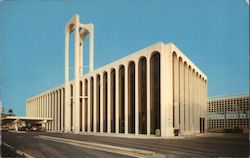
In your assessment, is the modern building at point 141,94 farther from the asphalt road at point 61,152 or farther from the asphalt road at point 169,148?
the asphalt road at point 61,152

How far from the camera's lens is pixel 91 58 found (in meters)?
64.6

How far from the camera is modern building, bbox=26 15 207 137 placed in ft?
117

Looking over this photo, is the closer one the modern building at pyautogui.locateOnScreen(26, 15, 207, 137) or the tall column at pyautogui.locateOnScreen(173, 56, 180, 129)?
the modern building at pyautogui.locateOnScreen(26, 15, 207, 137)

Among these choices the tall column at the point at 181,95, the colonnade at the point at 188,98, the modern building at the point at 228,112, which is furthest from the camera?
the modern building at the point at 228,112

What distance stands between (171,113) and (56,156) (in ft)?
74.6

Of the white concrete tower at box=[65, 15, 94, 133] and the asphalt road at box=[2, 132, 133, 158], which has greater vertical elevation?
the white concrete tower at box=[65, 15, 94, 133]

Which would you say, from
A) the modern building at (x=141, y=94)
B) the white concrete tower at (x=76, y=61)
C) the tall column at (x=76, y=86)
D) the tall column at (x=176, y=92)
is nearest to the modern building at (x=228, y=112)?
the modern building at (x=141, y=94)

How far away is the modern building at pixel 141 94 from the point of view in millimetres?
35594

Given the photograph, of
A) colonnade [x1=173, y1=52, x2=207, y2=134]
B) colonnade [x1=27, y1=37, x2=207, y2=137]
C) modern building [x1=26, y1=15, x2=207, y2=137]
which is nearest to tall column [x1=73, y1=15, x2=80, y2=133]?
modern building [x1=26, y1=15, x2=207, y2=137]

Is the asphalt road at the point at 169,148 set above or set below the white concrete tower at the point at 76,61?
below

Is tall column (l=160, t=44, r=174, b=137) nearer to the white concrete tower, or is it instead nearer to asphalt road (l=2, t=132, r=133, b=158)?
asphalt road (l=2, t=132, r=133, b=158)

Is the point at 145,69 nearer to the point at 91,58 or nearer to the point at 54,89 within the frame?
the point at 91,58

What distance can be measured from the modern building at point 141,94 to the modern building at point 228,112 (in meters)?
12.8

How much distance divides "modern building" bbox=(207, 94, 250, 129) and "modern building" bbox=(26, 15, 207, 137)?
1284cm
